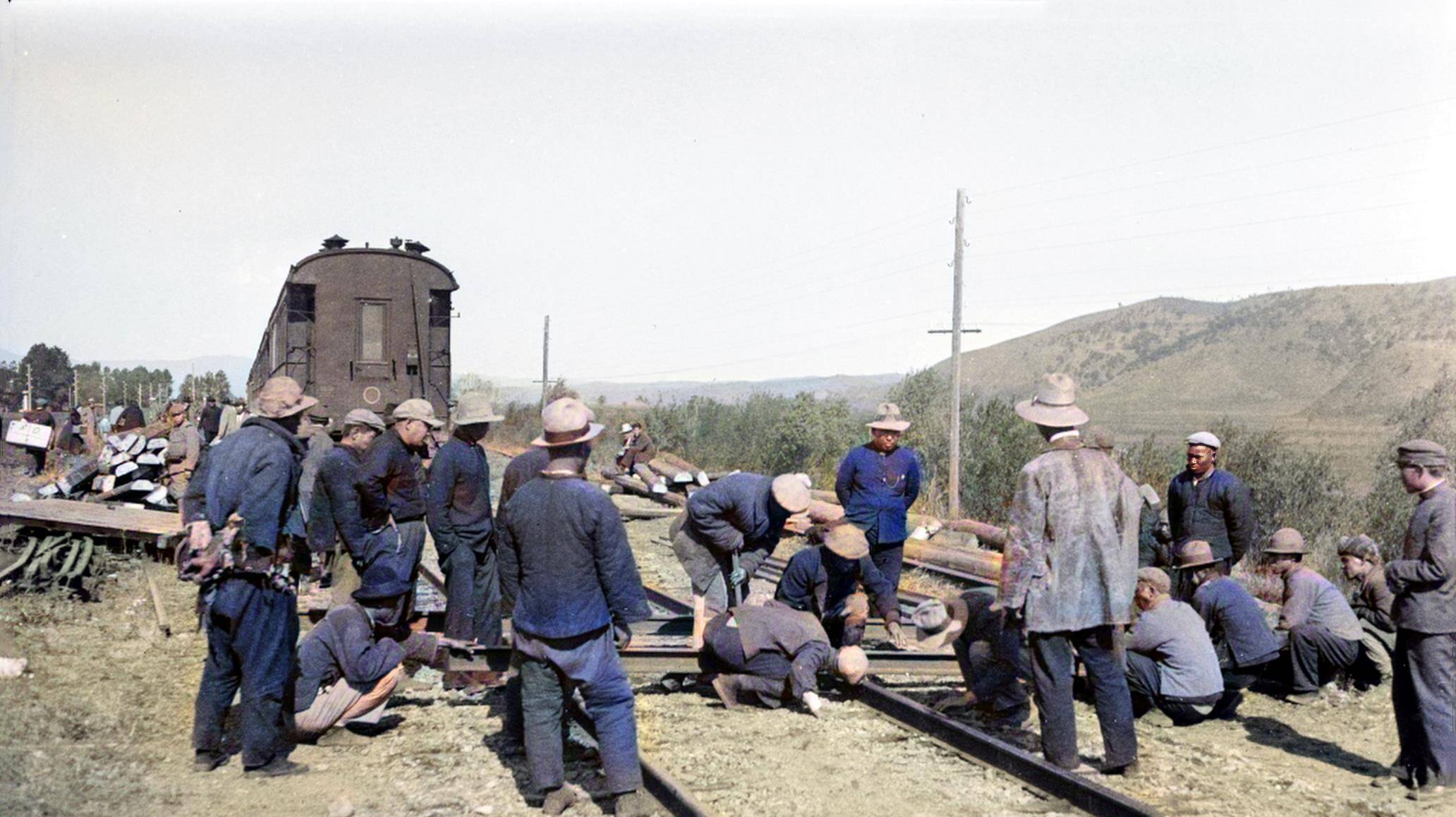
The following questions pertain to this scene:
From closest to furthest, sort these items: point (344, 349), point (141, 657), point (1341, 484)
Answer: point (141, 657), point (1341, 484), point (344, 349)

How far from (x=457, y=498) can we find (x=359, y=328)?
40.8ft

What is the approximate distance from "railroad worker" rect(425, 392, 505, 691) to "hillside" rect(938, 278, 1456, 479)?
34352 mm

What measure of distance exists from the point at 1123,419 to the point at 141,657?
5954 centimetres

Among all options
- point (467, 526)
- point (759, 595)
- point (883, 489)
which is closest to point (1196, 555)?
point (883, 489)

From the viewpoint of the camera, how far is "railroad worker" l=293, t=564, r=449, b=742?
236 inches

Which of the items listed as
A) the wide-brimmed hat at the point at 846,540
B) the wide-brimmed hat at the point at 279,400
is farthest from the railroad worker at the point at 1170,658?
the wide-brimmed hat at the point at 279,400

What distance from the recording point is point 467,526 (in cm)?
746

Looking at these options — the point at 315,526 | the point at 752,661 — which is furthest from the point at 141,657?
the point at 752,661

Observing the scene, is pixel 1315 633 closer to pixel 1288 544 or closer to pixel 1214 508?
pixel 1288 544

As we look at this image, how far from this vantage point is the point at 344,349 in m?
18.8

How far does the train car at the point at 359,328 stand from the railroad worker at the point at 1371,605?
47.8ft

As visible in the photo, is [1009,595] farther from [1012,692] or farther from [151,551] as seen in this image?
[151,551]

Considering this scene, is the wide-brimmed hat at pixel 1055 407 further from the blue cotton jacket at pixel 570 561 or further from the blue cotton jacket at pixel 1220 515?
the blue cotton jacket at pixel 1220 515

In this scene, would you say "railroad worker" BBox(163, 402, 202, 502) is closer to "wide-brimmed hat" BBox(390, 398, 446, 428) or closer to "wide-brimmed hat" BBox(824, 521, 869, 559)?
"wide-brimmed hat" BBox(390, 398, 446, 428)
